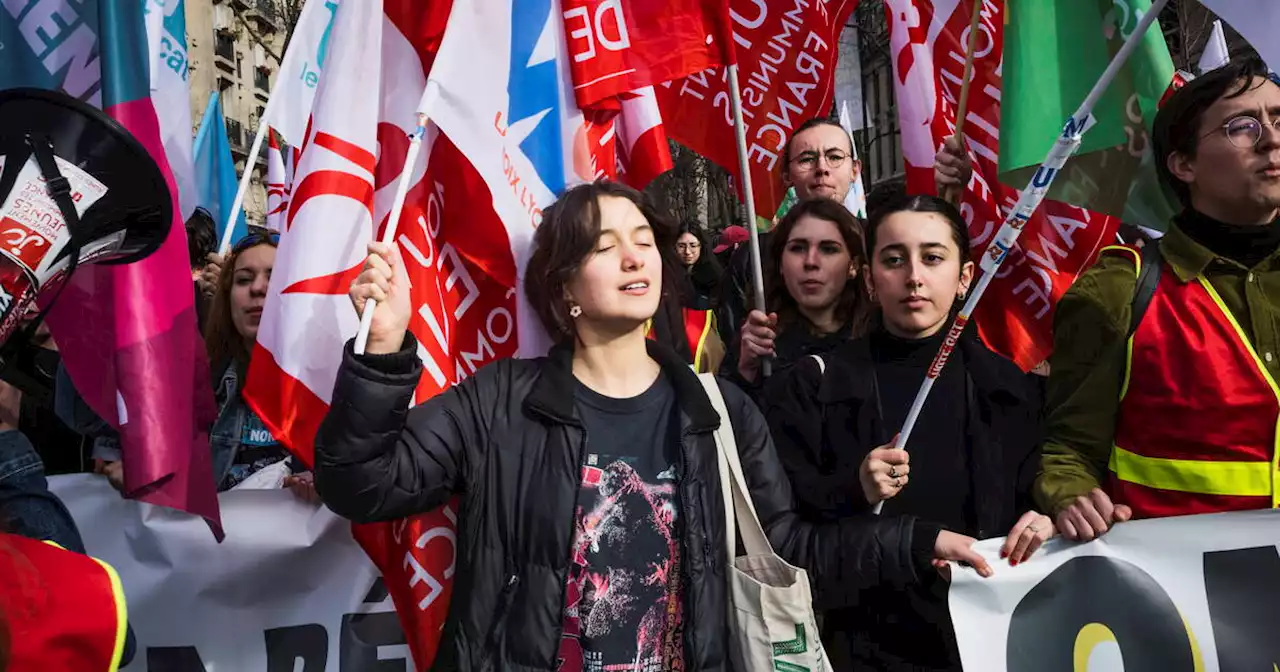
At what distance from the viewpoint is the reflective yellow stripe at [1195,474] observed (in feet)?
7.89

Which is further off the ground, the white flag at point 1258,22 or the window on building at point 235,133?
the window on building at point 235,133

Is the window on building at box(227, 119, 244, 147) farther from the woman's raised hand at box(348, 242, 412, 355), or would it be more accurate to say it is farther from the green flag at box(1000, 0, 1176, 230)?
the woman's raised hand at box(348, 242, 412, 355)

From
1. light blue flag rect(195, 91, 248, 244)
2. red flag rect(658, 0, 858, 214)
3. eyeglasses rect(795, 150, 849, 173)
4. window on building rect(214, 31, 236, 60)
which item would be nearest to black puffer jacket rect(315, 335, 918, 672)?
eyeglasses rect(795, 150, 849, 173)

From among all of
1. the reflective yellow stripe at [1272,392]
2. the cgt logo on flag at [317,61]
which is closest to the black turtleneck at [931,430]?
the reflective yellow stripe at [1272,392]

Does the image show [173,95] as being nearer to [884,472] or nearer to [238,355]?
[238,355]

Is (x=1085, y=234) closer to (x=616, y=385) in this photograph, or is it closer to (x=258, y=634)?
(x=616, y=385)

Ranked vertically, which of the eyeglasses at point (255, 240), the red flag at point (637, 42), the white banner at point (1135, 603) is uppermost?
the red flag at point (637, 42)

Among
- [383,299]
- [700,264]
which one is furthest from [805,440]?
[700,264]

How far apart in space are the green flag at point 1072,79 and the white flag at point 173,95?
2.94 meters

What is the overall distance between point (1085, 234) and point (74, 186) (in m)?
3.07

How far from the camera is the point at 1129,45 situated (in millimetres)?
2289

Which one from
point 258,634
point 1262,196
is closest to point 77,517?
point 258,634

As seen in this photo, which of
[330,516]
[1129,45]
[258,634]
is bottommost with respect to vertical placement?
[258,634]

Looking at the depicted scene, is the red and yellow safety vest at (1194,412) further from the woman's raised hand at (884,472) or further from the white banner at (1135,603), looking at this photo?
the woman's raised hand at (884,472)
